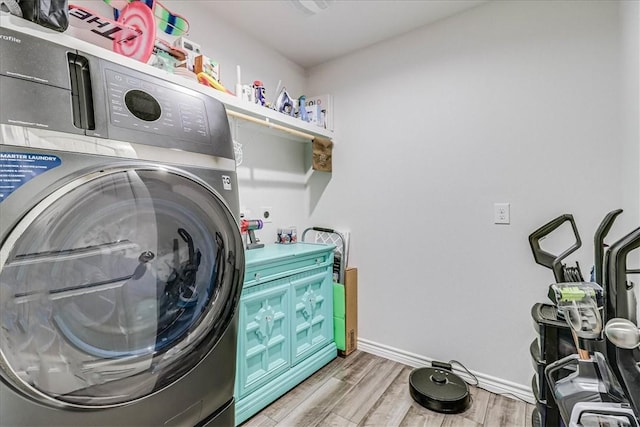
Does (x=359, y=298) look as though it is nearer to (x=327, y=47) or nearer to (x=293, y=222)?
(x=293, y=222)

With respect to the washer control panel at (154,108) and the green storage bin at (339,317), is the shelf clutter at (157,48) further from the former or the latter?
the green storage bin at (339,317)

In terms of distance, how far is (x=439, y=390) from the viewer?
1764 mm

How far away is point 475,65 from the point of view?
1.94 metres

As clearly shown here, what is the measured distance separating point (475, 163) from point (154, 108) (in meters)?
1.82

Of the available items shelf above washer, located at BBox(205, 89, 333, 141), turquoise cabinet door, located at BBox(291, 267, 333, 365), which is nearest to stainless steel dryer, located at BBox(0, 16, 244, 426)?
shelf above washer, located at BBox(205, 89, 333, 141)

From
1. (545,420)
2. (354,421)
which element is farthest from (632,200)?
(354,421)

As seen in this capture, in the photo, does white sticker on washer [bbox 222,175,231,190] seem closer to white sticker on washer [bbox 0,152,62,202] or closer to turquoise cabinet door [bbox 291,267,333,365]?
white sticker on washer [bbox 0,152,62,202]

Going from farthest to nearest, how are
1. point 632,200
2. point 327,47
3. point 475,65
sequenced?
point 327,47 → point 475,65 → point 632,200

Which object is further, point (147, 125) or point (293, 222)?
point (293, 222)

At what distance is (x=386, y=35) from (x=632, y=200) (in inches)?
70.1

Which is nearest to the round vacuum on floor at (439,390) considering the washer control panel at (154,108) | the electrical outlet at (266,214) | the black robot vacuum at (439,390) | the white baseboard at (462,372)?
the black robot vacuum at (439,390)

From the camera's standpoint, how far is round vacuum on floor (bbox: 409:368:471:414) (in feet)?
5.49

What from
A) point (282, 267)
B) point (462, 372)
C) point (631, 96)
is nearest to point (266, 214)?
point (282, 267)

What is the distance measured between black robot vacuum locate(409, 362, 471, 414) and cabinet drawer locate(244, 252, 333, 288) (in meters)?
0.94
